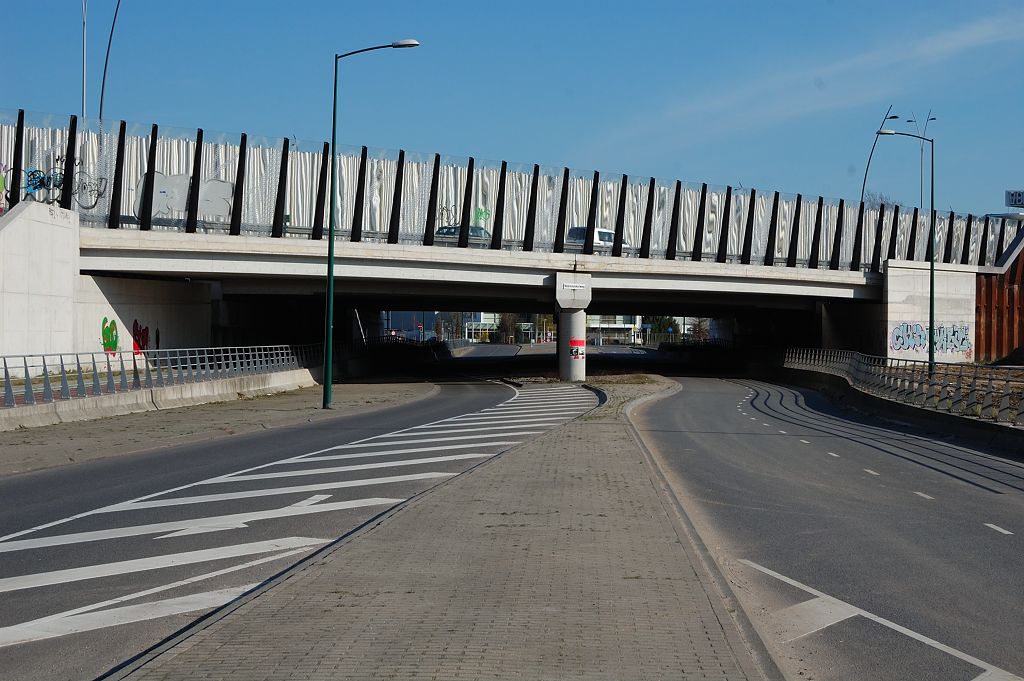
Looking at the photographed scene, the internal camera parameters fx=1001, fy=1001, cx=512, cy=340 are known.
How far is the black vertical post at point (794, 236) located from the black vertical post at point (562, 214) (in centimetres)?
1537

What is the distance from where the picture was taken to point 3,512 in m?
11.8

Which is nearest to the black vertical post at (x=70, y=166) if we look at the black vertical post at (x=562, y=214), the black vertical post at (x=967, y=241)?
the black vertical post at (x=562, y=214)

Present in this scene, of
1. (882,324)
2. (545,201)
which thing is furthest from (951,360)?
(545,201)

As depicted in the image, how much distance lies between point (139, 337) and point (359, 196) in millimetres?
13130

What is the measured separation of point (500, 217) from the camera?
52000 mm

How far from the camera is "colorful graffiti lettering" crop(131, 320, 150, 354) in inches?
1599

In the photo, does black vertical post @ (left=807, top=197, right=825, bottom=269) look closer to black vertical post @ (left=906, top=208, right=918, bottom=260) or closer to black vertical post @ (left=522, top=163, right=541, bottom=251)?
black vertical post @ (left=906, top=208, right=918, bottom=260)

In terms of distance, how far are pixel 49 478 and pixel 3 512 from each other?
11.1 ft

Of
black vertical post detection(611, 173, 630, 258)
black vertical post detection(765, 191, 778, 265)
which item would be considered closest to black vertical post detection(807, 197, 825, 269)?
black vertical post detection(765, 191, 778, 265)

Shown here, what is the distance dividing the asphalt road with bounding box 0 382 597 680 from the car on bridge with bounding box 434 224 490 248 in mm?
29216

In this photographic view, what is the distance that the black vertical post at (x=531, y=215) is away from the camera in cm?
5288

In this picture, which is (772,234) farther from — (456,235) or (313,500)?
(313,500)

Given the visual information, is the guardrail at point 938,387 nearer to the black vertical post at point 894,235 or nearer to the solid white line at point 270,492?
the solid white line at point 270,492

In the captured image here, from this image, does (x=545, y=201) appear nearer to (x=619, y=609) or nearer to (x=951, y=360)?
(x=951, y=360)
